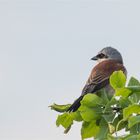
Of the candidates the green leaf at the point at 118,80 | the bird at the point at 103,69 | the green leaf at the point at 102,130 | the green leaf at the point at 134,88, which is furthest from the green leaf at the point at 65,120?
the bird at the point at 103,69

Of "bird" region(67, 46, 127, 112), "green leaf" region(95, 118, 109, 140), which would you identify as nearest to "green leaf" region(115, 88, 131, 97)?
"green leaf" region(95, 118, 109, 140)

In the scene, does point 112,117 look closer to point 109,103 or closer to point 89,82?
point 109,103

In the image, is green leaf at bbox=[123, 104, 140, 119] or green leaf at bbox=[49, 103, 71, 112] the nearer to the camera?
green leaf at bbox=[123, 104, 140, 119]

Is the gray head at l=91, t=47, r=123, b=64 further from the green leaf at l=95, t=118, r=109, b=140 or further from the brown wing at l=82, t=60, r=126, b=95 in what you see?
the green leaf at l=95, t=118, r=109, b=140

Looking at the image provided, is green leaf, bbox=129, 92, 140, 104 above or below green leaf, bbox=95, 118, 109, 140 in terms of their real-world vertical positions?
above

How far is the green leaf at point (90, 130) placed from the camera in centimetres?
363

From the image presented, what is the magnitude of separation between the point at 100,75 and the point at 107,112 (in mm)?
5005

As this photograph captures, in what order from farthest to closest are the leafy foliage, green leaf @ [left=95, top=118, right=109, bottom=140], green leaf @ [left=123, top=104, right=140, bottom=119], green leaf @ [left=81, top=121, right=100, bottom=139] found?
green leaf @ [left=81, top=121, right=100, bottom=139] < green leaf @ [left=95, top=118, right=109, bottom=140] < the leafy foliage < green leaf @ [left=123, top=104, right=140, bottom=119]

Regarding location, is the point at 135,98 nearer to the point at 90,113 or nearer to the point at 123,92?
the point at 123,92

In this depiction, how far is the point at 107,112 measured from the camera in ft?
11.2

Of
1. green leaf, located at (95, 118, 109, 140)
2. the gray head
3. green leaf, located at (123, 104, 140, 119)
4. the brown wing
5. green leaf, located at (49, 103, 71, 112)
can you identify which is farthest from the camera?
the gray head

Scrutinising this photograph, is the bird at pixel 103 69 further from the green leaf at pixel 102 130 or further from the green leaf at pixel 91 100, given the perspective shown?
the green leaf at pixel 102 130

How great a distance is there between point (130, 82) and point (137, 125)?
0.38m

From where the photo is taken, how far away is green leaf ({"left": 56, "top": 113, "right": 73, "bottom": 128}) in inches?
144
